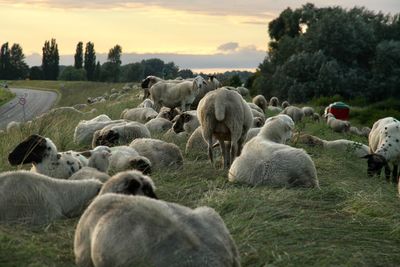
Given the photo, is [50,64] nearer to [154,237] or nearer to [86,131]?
[86,131]

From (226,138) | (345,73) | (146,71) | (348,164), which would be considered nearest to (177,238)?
(226,138)

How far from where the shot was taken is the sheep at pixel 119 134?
1452 centimetres

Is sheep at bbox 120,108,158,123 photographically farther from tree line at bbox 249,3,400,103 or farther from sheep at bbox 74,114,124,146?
tree line at bbox 249,3,400,103

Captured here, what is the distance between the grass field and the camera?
639 centimetres

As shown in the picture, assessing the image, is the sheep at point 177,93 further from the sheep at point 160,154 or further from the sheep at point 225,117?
the sheep at point 160,154

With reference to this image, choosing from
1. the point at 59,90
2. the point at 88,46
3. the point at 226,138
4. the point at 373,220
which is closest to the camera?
the point at 373,220

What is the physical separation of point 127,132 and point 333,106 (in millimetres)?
23553

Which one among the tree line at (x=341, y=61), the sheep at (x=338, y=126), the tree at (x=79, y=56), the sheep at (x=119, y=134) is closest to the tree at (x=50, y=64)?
the tree at (x=79, y=56)

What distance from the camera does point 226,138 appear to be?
41.7 ft

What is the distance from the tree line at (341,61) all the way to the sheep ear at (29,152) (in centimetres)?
4685

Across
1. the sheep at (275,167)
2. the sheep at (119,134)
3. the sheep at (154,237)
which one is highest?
the sheep at (154,237)

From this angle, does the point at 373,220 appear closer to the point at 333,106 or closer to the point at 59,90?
the point at 333,106

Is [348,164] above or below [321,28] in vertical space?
below

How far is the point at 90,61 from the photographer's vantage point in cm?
13825
